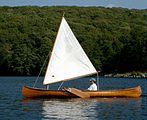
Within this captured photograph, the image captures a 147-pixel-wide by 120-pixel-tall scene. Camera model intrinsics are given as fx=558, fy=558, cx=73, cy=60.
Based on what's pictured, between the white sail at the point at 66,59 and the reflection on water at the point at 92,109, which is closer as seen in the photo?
the reflection on water at the point at 92,109

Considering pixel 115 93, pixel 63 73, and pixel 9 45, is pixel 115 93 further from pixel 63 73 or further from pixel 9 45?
pixel 9 45

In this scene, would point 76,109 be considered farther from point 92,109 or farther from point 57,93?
point 57,93

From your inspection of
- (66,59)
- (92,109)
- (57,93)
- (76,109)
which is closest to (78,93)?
(57,93)

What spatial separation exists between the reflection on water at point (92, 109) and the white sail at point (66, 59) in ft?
11.6

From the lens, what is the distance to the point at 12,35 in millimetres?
193000

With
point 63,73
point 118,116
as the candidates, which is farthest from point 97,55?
point 118,116

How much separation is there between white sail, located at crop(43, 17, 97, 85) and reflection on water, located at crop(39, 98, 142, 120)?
11.6ft

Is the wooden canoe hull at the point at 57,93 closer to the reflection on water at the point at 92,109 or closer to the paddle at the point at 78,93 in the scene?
the paddle at the point at 78,93

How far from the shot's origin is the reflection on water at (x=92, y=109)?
41.0 meters

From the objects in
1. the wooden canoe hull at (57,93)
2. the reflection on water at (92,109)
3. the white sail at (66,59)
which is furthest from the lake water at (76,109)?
the white sail at (66,59)

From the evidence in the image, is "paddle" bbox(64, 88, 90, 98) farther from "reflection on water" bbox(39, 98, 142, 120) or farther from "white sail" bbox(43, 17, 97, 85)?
"white sail" bbox(43, 17, 97, 85)

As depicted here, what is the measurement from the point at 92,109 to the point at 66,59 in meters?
13.1

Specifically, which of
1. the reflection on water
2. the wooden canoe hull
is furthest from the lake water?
the wooden canoe hull

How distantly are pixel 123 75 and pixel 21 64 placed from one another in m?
32.1
